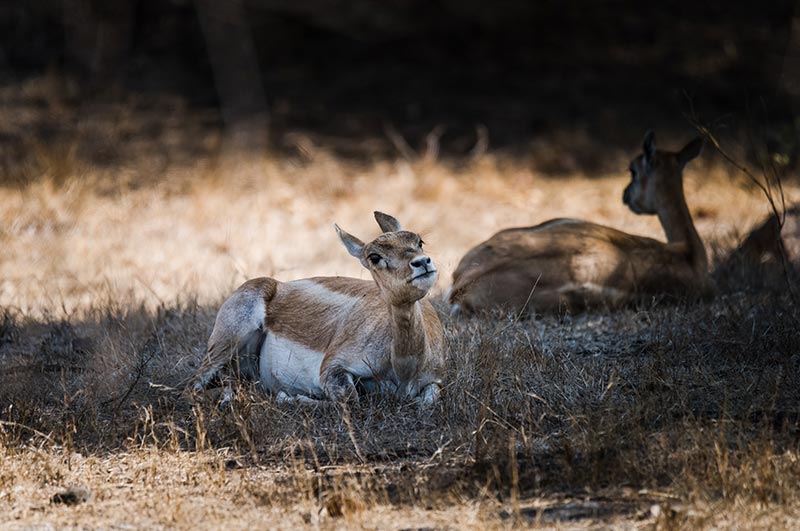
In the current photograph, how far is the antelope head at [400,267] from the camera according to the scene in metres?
5.34

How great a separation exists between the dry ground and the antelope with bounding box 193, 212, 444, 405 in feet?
0.61

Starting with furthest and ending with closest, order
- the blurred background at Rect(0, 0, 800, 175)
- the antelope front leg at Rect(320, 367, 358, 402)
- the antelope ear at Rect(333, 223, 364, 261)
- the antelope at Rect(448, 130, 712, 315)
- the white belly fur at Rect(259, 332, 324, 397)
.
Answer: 1. the blurred background at Rect(0, 0, 800, 175)
2. the antelope at Rect(448, 130, 712, 315)
3. the white belly fur at Rect(259, 332, 324, 397)
4. the antelope ear at Rect(333, 223, 364, 261)
5. the antelope front leg at Rect(320, 367, 358, 402)

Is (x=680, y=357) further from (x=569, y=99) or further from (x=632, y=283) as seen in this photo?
(x=569, y=99)

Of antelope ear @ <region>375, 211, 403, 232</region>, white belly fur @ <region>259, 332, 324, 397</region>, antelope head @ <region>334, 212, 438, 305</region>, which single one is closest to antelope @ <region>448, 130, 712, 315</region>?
antelope ear @ <region>375, 211, 403, 232</region>

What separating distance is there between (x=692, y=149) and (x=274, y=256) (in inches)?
164

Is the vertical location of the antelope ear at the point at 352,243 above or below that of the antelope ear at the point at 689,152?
below

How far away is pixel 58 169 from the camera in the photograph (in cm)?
1298

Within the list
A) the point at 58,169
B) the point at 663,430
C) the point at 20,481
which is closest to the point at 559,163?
the point at 58,169

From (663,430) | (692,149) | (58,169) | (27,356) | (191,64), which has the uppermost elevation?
(191,64)

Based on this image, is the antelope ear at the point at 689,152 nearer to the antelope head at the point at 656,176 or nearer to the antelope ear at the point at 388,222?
the antelope head at the point at 656,176

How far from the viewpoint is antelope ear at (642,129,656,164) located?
918 cm

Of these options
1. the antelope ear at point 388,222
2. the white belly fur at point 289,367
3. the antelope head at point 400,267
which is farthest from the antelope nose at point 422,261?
the white belly fur at point 289,367

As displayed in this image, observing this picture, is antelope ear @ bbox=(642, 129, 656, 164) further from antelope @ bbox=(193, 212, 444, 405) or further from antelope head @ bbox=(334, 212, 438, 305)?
antelope head @ bbox=(334, 212, 438, 305)

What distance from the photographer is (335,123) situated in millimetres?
16047
